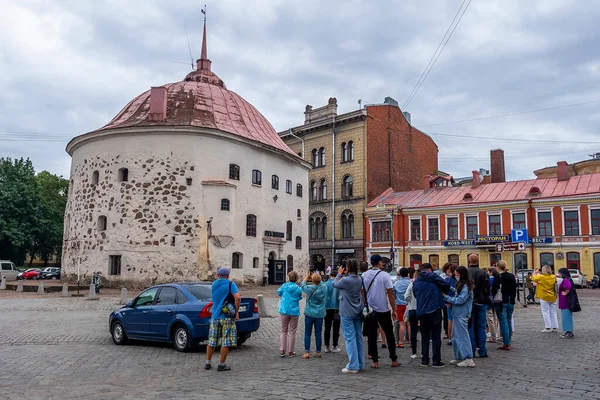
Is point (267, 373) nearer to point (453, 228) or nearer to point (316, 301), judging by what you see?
point (316, 301)

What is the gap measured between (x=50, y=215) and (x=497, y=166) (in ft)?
158

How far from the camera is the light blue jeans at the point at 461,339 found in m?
8.78

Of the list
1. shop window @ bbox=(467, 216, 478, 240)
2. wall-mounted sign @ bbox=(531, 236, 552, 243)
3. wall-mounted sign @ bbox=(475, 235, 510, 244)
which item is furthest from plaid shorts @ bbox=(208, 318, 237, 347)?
shop window @ bbox=(467, 216, 478, 240)

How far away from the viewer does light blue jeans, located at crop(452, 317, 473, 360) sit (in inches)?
346

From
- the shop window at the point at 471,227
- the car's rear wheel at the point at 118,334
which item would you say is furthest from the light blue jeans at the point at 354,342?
the shop window at the point at 471,227

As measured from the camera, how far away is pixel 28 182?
56.6 metres

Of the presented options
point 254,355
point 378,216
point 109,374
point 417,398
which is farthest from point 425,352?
point 378,216

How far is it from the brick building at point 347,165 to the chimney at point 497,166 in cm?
931

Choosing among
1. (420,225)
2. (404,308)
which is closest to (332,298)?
(404,308)

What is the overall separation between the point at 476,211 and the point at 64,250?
3289cm

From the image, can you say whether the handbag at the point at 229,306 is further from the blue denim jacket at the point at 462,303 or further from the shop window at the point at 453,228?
the shop window at the point at 453,228

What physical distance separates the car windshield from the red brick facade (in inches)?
1628

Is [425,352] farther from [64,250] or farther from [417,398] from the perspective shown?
[64,250]

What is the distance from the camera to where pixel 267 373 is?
8383mm
